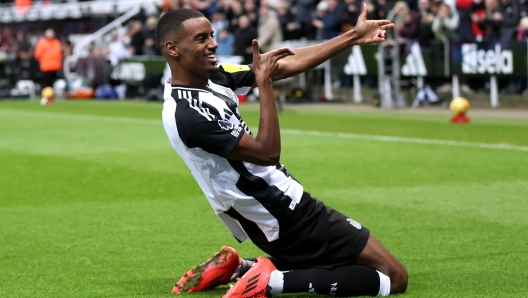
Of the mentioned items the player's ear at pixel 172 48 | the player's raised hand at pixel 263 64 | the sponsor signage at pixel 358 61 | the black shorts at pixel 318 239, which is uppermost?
the player's ear at pixel 172 48

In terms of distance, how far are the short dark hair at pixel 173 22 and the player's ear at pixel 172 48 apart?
0.03 m

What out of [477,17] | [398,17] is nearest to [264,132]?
[477,17]

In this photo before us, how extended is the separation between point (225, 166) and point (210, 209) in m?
3.60

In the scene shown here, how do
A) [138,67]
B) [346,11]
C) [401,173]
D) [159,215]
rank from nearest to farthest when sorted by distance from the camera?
[159,215]
[401,173]
[346,11]
[138,67]

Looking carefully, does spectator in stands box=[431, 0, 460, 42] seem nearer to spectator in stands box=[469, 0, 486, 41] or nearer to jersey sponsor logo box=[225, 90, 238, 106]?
spectator in stands box=[469, 0, 486, 41]

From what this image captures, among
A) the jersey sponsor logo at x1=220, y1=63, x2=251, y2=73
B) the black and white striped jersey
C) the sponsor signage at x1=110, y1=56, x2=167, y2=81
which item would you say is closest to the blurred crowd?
the sponsor signage at x1=110, y1=56, x2=167, y2=81

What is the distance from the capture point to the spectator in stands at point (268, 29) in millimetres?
22719

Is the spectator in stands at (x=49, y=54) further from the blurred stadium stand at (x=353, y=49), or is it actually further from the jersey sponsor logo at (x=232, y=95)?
the jersey sponsor logo at (x=232, y=95)

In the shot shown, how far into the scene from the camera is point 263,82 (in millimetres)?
4875

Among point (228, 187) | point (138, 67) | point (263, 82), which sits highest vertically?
point (263, 82)

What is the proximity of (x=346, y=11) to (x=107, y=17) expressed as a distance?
1699 cm

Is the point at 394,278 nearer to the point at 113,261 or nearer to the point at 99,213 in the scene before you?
the point at 113,261

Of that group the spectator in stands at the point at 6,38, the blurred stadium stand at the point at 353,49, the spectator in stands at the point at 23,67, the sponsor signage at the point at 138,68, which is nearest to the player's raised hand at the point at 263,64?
the blurred stadium stand at the point at 353,49

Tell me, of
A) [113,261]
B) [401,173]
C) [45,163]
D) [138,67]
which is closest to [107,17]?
[138,67]
